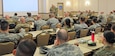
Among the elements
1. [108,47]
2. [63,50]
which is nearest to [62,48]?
[63,50]

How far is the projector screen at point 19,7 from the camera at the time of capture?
12.5m

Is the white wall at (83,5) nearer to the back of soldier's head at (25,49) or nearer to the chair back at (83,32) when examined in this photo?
the chair back at (83,32)

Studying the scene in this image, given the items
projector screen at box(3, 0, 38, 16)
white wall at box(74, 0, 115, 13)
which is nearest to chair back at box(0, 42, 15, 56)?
projector screen at box(3, 0, 38, 16)

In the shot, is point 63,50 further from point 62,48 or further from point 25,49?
Result: point 25,49

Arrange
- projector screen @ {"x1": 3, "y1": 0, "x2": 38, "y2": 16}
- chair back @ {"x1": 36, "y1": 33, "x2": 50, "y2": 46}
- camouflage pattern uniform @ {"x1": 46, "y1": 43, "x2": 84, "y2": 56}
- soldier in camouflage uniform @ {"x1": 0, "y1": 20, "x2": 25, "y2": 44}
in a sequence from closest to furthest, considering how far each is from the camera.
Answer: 1. camouflage pattern uniform @ {"x1": 46, "y1": 43, "x2": 84, "y2": 56}
2. soldier in camouflage uniform @ {"x1": 0, "y1": 20, "x2": 25, "y2": 44}
3. chair back @ {"x1": 36, "y1": 33, "x2": 50, "y2": 46}
4. projector screen @ {"x1": 3, "y1": 0, "x2": 38, "y2": 16}

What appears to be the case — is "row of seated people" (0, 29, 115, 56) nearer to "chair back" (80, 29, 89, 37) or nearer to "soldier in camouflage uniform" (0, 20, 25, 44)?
"soldier in camouflage uniform" (0, 20, 25, 44)

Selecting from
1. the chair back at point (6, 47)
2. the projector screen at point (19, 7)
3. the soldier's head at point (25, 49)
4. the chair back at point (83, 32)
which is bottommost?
the chair back at point (6, 47)

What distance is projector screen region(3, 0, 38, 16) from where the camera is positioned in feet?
40.9

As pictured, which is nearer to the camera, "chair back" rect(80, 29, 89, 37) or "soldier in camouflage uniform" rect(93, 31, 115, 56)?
"soldier in camouflage uniform" rect(93, 31, 115, 56)

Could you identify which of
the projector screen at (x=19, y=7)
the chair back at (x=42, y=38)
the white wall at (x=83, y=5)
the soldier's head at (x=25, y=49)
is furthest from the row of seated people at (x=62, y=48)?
the white wall at (x=83, y=5)

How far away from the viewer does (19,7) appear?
13188mm

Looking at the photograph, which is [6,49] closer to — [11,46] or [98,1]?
[11,46]

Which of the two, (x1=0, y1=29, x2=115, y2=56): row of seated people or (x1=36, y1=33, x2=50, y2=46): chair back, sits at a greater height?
(x1=0, y1=29, x2=115, y2=56): row of seated people

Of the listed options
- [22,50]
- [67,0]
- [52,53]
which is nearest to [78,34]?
[52,53]
